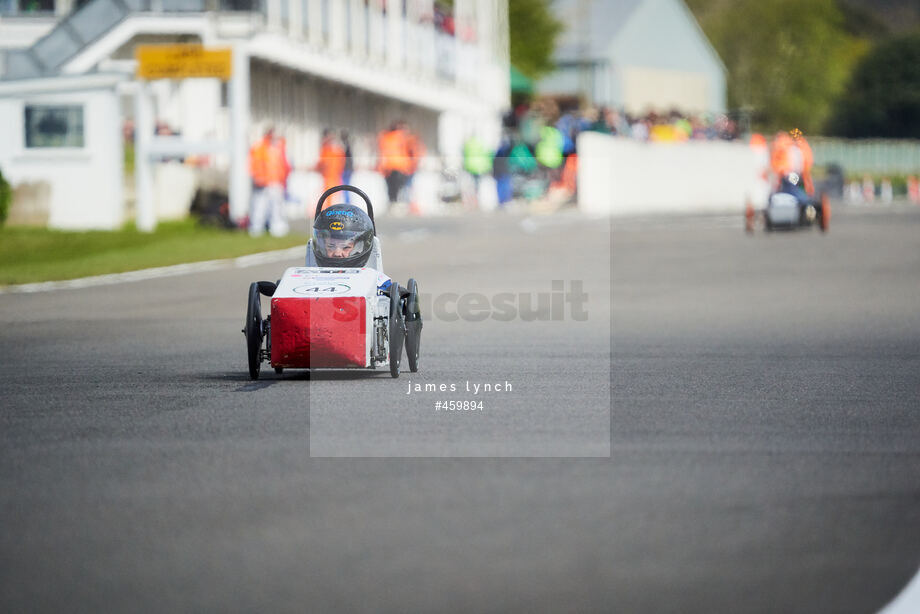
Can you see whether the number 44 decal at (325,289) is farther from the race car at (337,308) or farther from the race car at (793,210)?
the race car at (793,210)

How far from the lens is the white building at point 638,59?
94.9 metres

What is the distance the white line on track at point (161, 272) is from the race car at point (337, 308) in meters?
10.2

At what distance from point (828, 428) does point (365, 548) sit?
3626 millimetres

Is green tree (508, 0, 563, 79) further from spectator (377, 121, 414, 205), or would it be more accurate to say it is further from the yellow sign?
the yellow sign

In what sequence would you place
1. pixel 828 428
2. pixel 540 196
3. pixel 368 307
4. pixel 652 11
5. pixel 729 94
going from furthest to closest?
pixel 729 94
pixel 652 11
pixel 540 196
pixel 368 307
pixel 828 428

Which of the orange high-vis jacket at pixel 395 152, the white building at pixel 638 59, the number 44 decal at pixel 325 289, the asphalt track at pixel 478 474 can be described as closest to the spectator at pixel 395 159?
the orange high-vis jacket at pixel 395 152

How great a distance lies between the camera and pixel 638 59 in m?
98.2

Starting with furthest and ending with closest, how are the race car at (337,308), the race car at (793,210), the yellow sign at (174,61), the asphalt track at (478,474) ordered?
the race car at (793,210)
the yellow sign at (174,61)
the race car at (337,308)
the asphalt track at (478,474)

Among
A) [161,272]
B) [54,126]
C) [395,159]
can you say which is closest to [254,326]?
[161,272]

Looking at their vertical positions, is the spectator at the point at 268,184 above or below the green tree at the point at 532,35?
below

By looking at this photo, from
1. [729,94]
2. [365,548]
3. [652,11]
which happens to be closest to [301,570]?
[365,548]

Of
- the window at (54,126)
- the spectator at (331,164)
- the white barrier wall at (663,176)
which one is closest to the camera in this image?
the window at (54,126)

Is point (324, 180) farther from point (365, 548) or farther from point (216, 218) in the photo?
point (365, 548)

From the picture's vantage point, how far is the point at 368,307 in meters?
10.3
